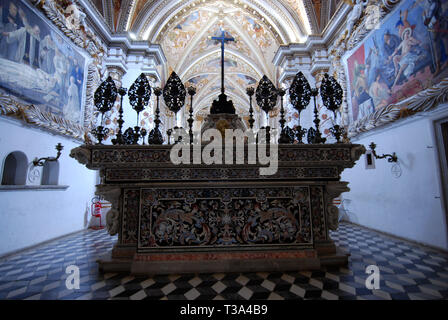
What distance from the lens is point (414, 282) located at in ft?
8.00

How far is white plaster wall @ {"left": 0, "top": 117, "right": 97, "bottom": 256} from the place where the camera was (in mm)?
4012

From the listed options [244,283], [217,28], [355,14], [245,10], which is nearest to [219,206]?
[244,283]

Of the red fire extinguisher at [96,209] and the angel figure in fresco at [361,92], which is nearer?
the angel figure in fresco at [361,92]

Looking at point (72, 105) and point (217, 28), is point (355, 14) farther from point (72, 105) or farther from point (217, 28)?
point (72, 105)

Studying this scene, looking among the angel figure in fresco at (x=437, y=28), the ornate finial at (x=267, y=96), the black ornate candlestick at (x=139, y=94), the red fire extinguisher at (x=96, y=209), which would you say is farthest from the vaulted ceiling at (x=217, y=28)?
the ornate finial at (x=267, y=96)

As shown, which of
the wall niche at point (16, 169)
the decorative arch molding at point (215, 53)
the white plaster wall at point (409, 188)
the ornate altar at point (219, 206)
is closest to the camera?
the ornate altar at point (219, 206)

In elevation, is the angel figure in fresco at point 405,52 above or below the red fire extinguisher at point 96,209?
above

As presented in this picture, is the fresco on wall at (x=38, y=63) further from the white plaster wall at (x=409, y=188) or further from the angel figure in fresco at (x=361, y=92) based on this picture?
the angel figure in fresco at (x=361, y=92)

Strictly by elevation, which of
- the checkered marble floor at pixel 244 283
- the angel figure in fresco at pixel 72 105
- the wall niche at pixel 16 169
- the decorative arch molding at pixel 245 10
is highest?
the decorative arch molding at pixel 245 10

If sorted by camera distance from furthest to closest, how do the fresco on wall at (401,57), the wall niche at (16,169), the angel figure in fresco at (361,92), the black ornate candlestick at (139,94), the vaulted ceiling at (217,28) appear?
the vaulted ceiling at (217,28), the angel figure in fresco at (361,92), the wall niche at (16,169), the fresco on wall at (401,57), the black ornate candlestick at (139,94)

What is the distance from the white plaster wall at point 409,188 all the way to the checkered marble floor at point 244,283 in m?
0.91

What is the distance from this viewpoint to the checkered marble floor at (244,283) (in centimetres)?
215

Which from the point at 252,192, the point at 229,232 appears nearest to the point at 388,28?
the point at 252,192

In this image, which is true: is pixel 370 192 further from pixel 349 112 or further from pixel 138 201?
pixel 138 201
